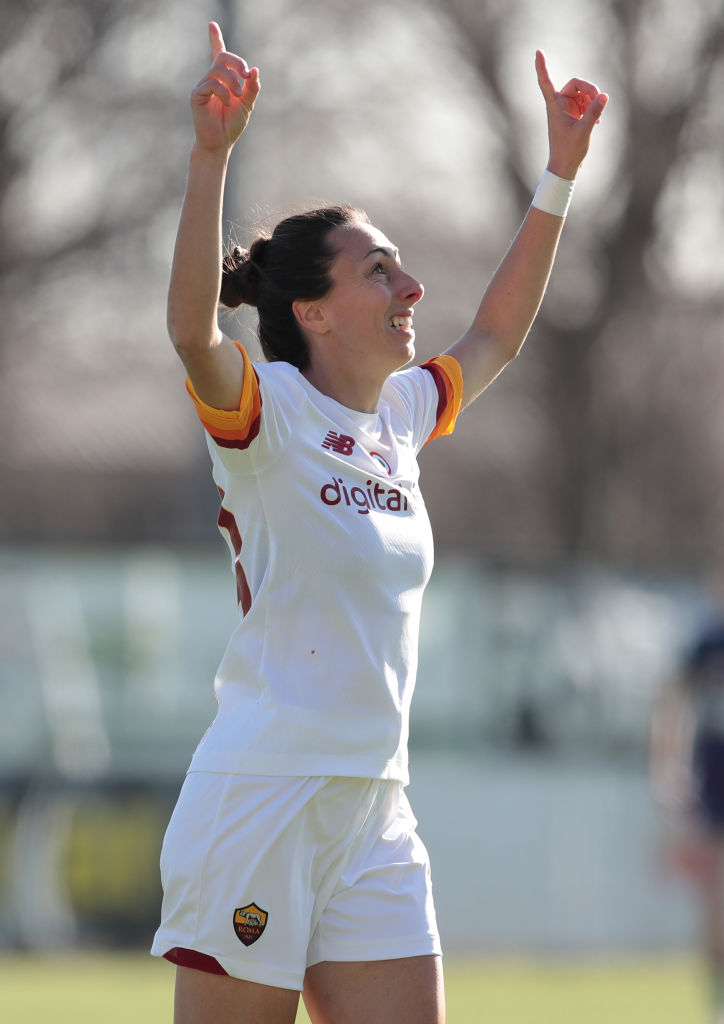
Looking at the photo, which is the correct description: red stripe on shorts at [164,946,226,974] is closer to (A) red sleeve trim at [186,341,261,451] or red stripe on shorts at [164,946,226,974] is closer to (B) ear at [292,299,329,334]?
(A) red sleeve trim at [186,341,261,451]

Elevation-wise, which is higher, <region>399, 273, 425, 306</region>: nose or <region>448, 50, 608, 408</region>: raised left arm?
<region>448, 50, 608, 408</region>: raised left arm

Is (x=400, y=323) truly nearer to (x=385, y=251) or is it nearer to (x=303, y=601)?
(x=385, y=251)

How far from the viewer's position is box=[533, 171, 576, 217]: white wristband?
402 cm

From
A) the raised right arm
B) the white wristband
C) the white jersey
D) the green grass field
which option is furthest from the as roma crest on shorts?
the green grass field

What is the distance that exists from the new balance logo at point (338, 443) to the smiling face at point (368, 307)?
19 cm

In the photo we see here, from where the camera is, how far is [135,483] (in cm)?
1923

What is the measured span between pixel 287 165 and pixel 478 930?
8.21 m

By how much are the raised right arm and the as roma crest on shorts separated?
961 mm

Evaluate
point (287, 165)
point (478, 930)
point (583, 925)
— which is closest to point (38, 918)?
point (478, 930)

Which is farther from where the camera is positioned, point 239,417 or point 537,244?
point 537,244

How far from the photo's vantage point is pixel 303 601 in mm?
3264

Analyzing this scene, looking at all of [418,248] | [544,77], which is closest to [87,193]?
[418,248]

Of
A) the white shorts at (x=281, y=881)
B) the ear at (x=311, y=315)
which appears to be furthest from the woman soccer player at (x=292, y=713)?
the ear at (x=311, y=315)

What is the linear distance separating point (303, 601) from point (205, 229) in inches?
27.8
